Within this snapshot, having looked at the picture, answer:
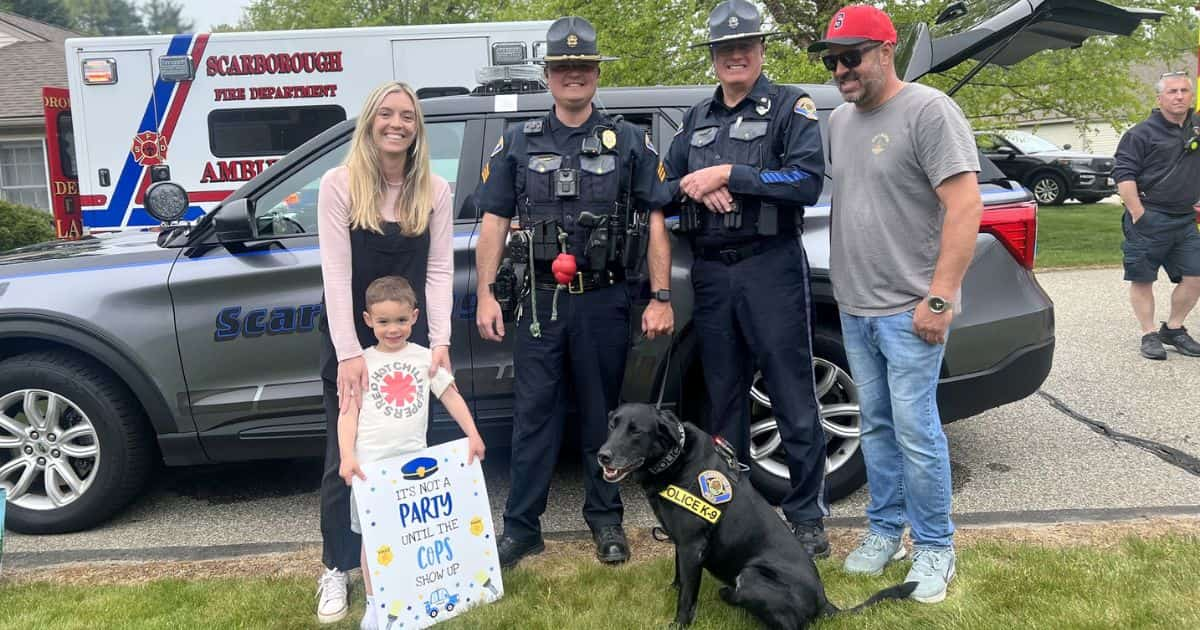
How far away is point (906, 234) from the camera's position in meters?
2.83

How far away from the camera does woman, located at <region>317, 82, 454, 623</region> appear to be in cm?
281

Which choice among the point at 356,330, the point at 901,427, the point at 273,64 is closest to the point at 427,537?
the point at 356,330

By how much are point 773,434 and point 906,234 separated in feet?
4.28

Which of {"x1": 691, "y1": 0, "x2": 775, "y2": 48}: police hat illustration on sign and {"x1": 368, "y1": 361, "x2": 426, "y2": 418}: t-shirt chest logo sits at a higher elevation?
{"x1": 691, "y1": 0, "x2": 775, "y2": 48}: police hat illustration on sign

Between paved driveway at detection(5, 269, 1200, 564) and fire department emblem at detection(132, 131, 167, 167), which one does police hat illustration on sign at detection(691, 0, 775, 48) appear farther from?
fire department emblem at detection(132, 131, 167, 167)

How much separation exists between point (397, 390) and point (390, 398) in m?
0.03

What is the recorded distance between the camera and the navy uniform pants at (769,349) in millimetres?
3170

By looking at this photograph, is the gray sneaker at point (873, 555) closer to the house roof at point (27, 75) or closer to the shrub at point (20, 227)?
the shrub at point (20, 227)

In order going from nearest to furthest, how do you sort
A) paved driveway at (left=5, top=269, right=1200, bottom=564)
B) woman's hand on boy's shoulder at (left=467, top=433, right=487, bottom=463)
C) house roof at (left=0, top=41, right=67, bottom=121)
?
1. woman's hand on boy's shoulder at (left=467, top=433, right=487, bottom=463)
2. paved driveway at (left=5, top=269, right=1200, bottom=564)
3. house roof at (left=0, top=41, right=67, bottom=121)

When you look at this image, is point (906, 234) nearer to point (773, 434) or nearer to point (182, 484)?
point (773, 434)

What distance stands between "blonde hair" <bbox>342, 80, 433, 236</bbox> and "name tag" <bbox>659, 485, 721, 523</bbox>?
119 centimetres

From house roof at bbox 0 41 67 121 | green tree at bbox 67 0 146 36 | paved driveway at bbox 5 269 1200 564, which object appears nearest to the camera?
paved driveway at bbox 5 269 1200 564

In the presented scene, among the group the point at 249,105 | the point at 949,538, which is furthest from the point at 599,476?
the point at 249,105

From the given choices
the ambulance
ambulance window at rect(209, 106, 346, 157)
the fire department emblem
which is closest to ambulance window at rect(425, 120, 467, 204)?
the ambulance
